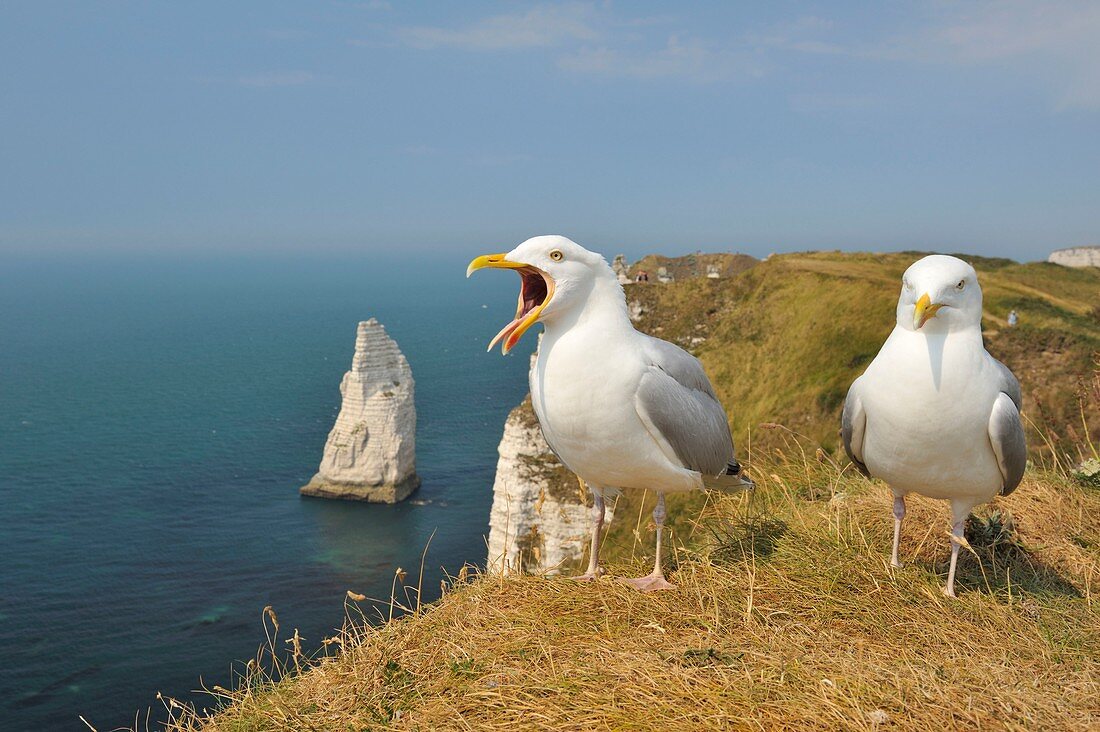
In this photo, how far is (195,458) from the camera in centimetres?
7244

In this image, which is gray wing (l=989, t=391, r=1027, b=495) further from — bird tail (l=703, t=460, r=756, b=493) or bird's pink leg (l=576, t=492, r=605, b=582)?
bird's pink leg (l=576, t=492, r=605, b=582)

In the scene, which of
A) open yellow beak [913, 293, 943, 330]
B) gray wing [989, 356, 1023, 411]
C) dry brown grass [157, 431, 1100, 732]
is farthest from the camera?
gray wing [989, 356, 1023, 411]

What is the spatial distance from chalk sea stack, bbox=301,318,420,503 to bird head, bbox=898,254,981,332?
59057 mm

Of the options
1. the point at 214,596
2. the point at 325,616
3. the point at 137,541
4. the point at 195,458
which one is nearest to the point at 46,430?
the point at 195,458

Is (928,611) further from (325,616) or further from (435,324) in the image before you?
(435,324)

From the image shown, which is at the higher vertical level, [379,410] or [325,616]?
[379,410]

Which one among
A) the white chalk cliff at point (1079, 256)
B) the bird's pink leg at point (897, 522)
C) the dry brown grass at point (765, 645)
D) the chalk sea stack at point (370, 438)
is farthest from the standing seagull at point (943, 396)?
the white chalk cliff at point (1079, 256)

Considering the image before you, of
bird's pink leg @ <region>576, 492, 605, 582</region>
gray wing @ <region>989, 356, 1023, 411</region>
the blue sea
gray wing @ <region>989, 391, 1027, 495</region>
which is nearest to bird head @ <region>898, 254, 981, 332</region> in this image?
gray wing @ <region>989, 356, 1023, 411</region>

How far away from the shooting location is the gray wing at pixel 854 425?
17.0 feet

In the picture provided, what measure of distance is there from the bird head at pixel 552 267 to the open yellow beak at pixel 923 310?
211cm

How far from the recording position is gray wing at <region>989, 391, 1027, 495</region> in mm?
4691

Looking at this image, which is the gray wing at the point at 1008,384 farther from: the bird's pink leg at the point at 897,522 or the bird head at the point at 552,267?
the bird head at the point at 552,267

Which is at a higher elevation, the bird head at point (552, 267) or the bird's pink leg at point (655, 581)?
the bird head at point (552, 267)

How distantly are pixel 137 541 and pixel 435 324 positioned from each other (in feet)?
472
